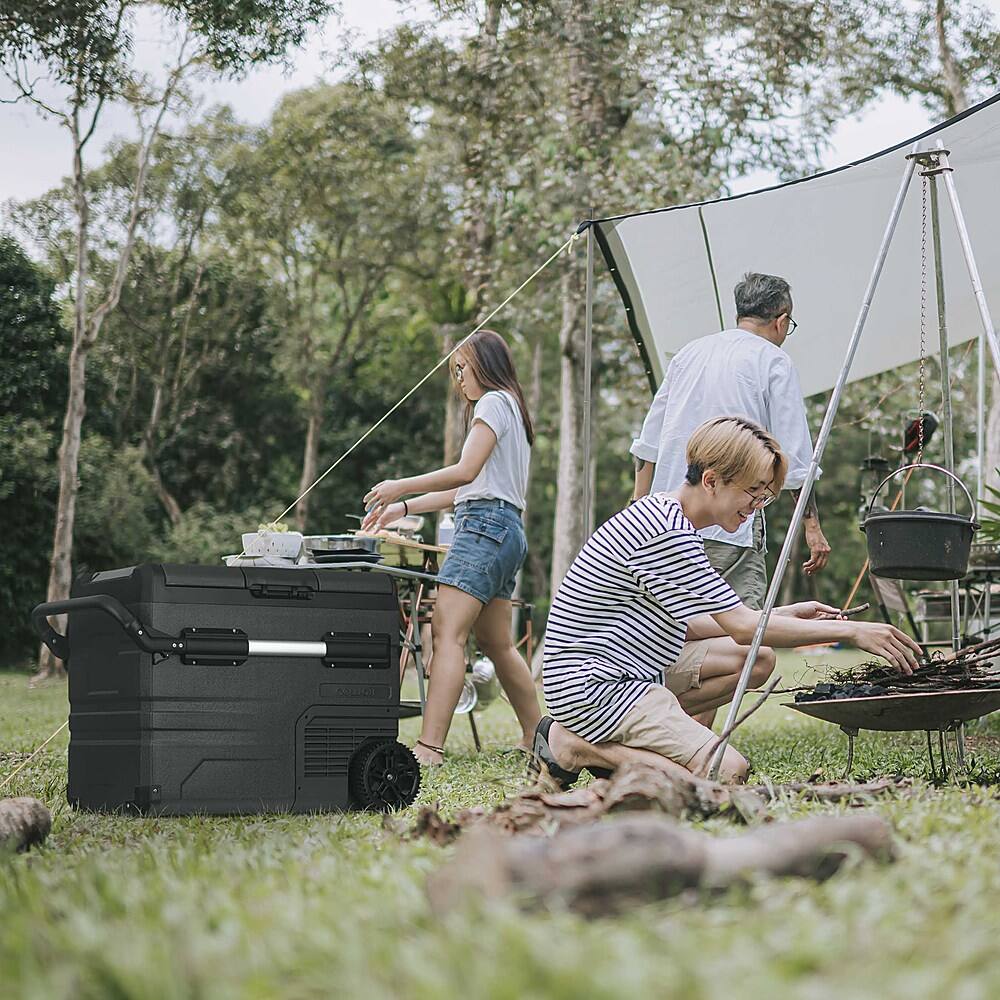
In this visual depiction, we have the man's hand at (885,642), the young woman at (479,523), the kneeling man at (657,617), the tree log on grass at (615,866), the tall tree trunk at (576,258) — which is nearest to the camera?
the tree log on grass at (615,866)

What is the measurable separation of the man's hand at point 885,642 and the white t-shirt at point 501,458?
1.66 m

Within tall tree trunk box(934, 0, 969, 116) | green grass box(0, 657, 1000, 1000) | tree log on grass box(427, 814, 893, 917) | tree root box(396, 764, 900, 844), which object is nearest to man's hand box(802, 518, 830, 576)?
tree root box(396, 764, 900, 844)

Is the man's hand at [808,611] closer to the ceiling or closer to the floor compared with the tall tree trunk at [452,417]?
closer to the floor

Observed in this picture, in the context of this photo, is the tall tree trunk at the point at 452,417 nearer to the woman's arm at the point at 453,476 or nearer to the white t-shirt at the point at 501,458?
the white t-shirt at the point at 501,458

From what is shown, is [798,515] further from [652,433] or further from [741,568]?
[652,433]

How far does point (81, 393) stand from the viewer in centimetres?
1323

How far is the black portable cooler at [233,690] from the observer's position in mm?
3246

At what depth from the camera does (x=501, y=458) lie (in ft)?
14.8

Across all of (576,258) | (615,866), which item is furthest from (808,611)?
(576,258)

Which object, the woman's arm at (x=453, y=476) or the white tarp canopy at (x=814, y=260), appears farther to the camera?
the white tarp canopy at (x=814, y=260)

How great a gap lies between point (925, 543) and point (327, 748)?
177 cm

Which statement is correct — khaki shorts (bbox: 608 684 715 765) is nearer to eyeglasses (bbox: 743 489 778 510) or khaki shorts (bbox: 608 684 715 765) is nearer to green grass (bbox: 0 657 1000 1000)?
eyeglasses (bbox: 743 489 778 510)

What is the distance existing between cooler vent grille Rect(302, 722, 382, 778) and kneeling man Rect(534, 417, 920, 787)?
22.1 inches

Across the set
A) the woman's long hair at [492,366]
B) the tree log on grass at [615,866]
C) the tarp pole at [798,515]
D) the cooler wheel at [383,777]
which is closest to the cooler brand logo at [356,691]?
the cooler wheel at [383,777]
